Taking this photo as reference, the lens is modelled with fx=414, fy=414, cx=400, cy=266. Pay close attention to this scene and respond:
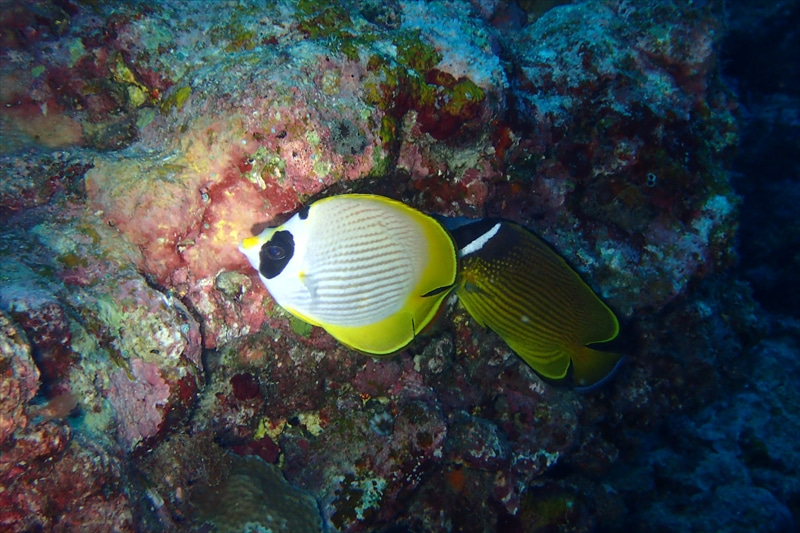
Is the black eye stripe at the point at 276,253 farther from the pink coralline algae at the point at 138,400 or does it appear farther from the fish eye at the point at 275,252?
the pink coralline algae at the point at 138,400

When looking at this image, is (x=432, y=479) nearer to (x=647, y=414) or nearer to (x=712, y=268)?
(x=647, y=414)

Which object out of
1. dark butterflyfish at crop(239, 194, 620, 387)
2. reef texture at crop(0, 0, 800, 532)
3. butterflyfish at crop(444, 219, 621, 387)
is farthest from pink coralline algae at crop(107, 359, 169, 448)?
butterflyfish at crop(444, 219, 621, 387)

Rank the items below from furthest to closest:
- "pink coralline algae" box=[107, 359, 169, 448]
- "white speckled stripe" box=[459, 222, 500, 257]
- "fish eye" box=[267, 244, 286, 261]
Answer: "white speckled stripe" box=[459, 222, 500, 257]
"pink coralline algae" box=[107, 359, 169, 448]
"fish eye" box=[267, 244, 286, 261]

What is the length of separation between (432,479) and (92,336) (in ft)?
7.28

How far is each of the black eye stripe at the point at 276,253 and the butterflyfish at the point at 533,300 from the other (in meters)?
0.80

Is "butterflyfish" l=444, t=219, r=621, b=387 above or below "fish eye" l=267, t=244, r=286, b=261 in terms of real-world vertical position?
below

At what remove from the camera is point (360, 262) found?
163cm

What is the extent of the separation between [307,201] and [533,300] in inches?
49.8

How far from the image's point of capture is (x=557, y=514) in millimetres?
3000

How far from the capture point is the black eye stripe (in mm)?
1521

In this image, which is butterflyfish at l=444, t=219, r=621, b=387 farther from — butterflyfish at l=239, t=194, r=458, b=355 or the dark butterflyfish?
butterflyfish at l=239, t=194, r=458, b=355

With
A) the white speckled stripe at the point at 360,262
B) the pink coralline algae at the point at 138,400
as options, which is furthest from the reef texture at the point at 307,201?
the white speckled stripe at the point at 360,262

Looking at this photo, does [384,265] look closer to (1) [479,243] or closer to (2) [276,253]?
(2) [276,253]

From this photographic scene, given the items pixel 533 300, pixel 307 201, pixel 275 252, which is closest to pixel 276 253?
pixel 275 252
